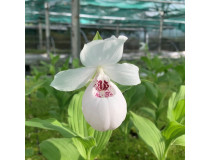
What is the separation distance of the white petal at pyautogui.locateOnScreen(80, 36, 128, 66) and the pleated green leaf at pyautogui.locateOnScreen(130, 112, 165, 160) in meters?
0.56

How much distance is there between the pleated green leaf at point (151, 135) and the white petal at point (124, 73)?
452mm

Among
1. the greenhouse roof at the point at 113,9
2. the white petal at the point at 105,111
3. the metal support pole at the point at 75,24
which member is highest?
the greenhouse roof at the point at 113,9

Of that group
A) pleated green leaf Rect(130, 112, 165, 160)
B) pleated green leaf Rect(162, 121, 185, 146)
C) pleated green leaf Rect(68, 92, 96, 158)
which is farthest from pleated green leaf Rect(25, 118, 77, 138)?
pleated green leaf Rect(162, 121, 185, 146)

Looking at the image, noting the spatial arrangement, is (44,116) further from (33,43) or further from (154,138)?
(33,43)

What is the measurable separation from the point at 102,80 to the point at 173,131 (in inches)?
24.0

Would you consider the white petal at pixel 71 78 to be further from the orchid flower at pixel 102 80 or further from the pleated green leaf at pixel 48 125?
the pleated green leaf at pixel 48 125

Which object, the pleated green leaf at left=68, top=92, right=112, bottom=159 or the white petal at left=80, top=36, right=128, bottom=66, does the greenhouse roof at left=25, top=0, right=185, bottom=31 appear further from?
the white petal at left=80, top=36, right=128, bottom=66

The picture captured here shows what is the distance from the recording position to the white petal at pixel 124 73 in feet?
2.45

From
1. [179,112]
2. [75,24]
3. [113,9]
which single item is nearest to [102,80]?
[179,112]

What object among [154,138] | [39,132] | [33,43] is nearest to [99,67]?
[154,138]

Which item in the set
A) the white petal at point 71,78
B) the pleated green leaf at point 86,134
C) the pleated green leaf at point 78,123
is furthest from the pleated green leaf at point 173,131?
the white petal at point 71,78

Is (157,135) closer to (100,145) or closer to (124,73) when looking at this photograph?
(100,145)

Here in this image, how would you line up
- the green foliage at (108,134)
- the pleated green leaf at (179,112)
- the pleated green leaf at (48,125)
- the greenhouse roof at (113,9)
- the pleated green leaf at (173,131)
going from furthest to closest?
1. the greenhouse roof at (113,9)
2. the pleated green leaf at (179,112)
3. the pleated green leaf at (173,131)
4. the green foliage at (108,134)
5. the pleated green leaf at (48,125)

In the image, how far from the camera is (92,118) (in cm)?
68
